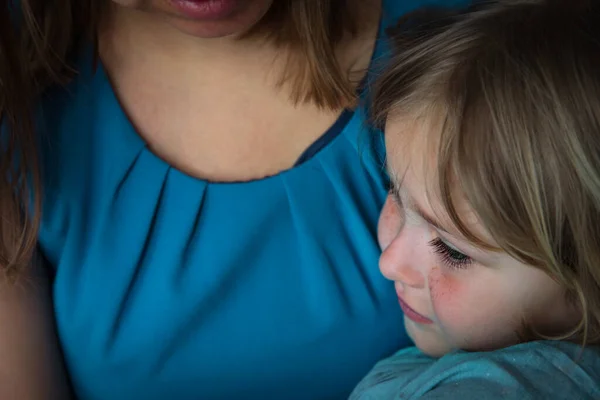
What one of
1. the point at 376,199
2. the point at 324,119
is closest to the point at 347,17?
the point at 324,119

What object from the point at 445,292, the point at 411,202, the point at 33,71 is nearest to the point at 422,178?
the point at 411,202

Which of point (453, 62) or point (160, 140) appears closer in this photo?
point (453, 62)

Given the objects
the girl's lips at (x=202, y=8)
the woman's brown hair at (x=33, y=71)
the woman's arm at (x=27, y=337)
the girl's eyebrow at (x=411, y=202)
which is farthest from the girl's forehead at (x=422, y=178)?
the woman's arm at (x=27, y=337)

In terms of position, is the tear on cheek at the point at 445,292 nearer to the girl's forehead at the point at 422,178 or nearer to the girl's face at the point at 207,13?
the girl's forehead at the point at 422,178

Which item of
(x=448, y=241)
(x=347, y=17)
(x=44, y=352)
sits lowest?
(x=44, y=352)

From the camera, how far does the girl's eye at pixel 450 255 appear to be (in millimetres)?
897

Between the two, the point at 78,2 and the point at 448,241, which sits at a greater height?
the point at 78,2

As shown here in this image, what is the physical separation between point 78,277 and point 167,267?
111mm

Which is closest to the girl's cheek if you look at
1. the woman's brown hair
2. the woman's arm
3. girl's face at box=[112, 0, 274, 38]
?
the woman's brown hair

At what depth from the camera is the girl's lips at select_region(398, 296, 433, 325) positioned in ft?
3.21

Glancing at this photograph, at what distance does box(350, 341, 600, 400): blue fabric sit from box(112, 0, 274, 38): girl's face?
18.6 inches

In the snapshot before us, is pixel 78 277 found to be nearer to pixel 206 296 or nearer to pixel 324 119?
pixel 206 296

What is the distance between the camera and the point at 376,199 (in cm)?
103

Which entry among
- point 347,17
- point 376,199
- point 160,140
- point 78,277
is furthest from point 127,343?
point 347,17
